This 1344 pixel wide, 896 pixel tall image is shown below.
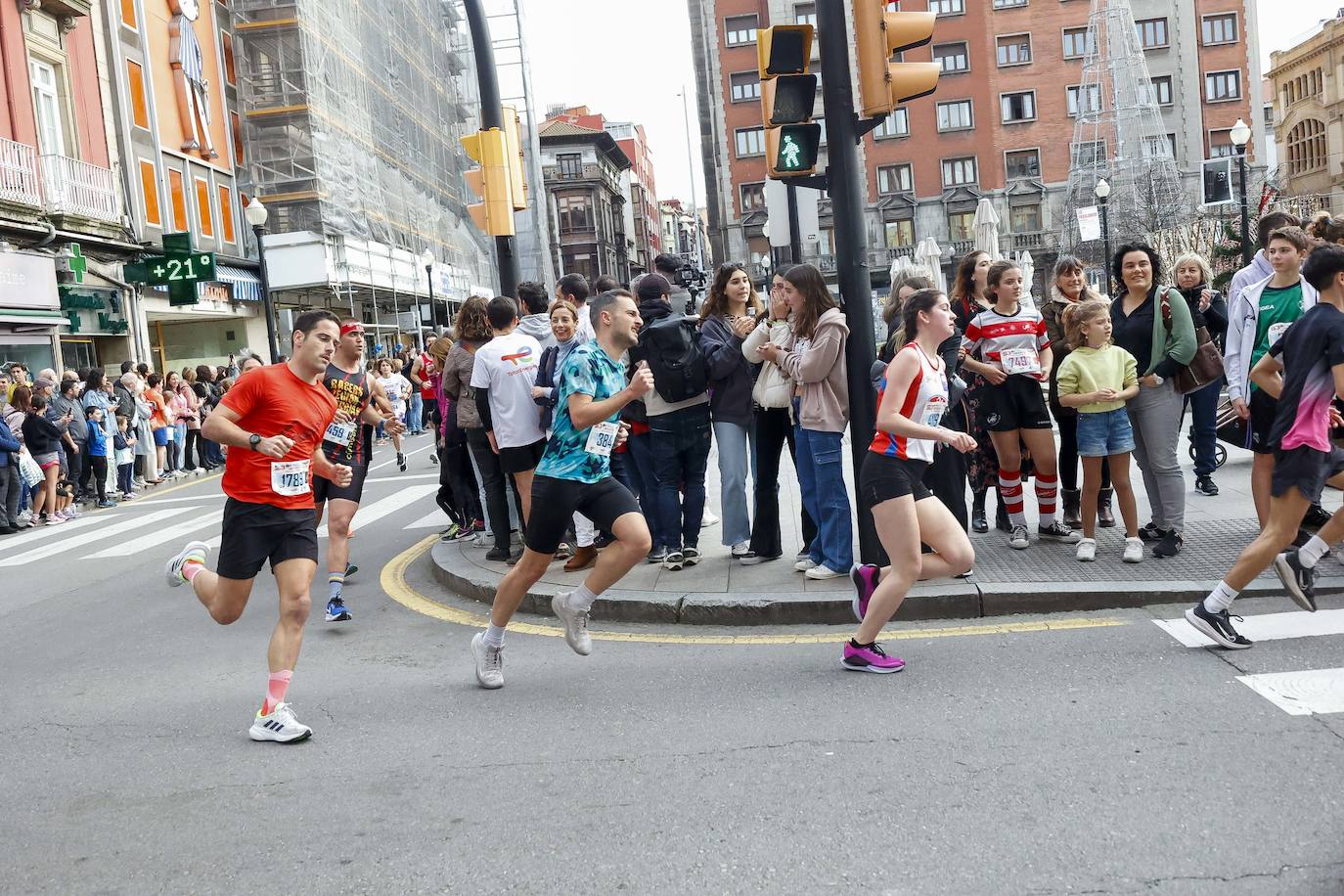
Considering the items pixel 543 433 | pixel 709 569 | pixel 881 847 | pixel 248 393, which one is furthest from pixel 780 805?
pixel 543 433

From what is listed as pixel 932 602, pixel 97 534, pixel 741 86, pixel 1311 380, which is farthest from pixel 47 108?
pixel 741 86

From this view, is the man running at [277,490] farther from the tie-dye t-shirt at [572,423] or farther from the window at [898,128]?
the window at [898,128]

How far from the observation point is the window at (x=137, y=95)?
89.9ft

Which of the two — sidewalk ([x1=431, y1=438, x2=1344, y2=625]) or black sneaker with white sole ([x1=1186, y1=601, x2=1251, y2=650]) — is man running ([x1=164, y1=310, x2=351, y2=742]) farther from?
black sneaker with white sole ([x1=1186, y1=601, x2=1251, y2=650])

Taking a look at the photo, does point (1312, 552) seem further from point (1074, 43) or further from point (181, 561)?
point (1074, 43)

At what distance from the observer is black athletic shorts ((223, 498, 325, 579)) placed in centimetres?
512

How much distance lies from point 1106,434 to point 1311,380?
203 cm

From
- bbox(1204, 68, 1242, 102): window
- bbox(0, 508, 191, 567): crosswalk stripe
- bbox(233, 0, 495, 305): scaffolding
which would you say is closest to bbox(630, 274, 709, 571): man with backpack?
bbox(0, 508, 191, 567): crosswalk stripe

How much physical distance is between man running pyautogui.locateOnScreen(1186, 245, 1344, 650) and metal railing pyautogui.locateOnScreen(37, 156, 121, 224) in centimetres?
2303

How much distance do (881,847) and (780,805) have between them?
449 millimetres

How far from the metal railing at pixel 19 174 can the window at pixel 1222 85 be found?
5561 cm

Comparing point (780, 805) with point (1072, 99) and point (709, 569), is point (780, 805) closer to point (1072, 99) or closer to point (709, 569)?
point (709, 569)

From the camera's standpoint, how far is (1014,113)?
60531 mm

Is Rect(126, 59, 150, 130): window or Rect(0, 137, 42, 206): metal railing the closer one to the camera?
Rect(0, 137, 42, 206): metal railing
